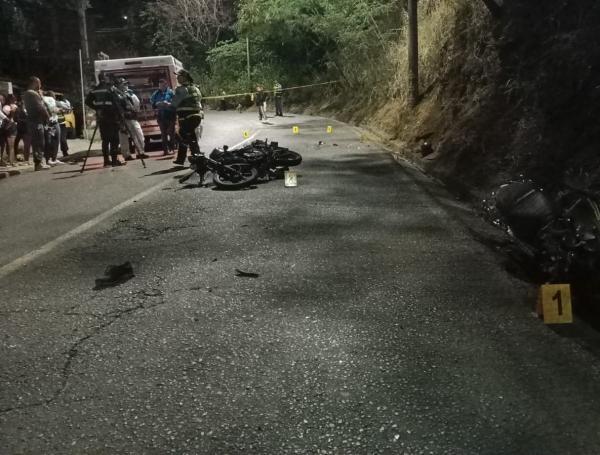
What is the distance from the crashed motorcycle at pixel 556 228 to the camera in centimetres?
446

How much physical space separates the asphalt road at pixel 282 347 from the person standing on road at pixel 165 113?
8.16 metres

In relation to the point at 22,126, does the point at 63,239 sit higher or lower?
lower

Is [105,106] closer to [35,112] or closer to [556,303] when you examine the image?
[35,112]

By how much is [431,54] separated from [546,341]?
1425 cm

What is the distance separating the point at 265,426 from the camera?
9.35ft

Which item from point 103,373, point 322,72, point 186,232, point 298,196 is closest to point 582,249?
point 103,373

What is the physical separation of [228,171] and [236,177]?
0.17 m

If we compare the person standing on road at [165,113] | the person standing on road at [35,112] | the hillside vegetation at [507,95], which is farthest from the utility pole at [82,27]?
the hillside vegetation at [507,95]

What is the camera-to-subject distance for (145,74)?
1664cm

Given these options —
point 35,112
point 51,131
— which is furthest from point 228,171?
point 51,131

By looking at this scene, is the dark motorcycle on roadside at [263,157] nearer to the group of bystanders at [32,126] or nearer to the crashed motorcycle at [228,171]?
the crashed motorcycle at [228,171]

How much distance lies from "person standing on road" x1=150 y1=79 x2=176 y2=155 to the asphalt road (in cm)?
816

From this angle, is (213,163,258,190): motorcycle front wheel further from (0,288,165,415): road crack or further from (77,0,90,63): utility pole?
(77,0,90,63): utility pole

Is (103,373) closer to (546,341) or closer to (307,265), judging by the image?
(307,265)
